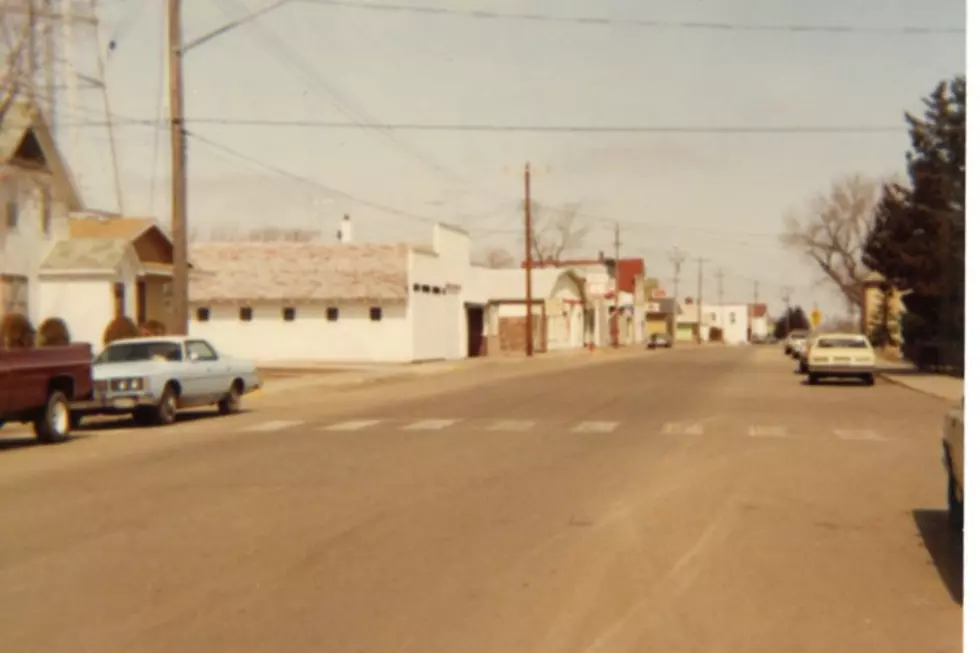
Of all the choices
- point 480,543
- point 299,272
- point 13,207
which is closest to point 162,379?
point 480,543

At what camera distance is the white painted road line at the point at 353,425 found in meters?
22.8

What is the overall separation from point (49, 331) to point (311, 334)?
70.1 ft

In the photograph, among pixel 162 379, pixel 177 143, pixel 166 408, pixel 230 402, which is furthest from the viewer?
pixel 177 143

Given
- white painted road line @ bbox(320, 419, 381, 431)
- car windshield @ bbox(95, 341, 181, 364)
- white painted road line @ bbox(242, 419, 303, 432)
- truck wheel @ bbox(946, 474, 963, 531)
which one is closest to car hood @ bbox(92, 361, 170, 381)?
car windshield @ bbox(95, 341, 181, 364)

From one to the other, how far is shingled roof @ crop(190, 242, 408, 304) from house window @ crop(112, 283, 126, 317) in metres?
13.5

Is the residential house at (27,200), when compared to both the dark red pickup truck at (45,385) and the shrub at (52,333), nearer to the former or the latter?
the shrub at (52,333)

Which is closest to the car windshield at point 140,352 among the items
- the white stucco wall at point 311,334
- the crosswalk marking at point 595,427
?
the crosswalk marking at point 595,427

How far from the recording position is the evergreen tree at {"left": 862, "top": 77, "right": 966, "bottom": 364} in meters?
41.9

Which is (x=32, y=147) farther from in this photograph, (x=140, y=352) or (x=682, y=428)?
(x=682, y=428)

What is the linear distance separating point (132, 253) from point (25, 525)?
3309cm

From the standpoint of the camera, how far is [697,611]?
324 inches

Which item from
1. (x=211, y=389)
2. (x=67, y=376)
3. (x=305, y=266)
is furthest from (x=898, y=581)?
(x=305, y=266)

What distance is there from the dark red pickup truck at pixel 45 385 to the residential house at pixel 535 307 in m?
50.4

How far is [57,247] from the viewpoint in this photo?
136 feet
